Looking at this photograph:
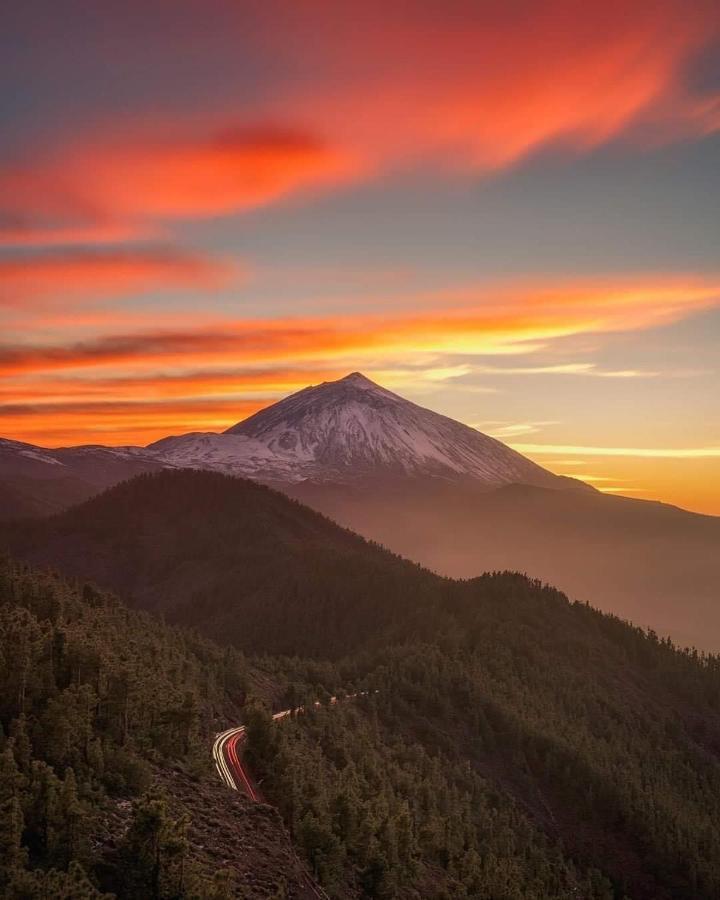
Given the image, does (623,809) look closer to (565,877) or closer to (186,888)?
(565,877)

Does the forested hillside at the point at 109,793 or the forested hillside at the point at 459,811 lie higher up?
the forested hillside at the point at 109,793

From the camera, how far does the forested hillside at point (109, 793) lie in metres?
55.6

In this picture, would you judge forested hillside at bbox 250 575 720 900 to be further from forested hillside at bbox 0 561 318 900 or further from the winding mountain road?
forested hillside at bbox 0 561 318 900

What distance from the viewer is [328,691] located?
644 feet

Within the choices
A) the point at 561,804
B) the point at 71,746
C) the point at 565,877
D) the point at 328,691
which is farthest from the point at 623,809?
the point at 71,746

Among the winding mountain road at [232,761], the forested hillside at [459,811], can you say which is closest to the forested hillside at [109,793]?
the winding mountain road at [232,761]

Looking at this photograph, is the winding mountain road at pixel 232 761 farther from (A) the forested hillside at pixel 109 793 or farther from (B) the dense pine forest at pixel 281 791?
(A) the forested hillside at pixel 109 793

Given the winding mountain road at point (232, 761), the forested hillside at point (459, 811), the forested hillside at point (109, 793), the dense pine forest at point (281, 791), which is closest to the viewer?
the forested hillside at point (109, 793)

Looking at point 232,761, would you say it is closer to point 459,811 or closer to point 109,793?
point 109,793

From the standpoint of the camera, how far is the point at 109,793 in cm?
6844

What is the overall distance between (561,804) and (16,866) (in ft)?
508

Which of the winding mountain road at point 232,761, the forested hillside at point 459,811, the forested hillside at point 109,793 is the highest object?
the forested hillside at point 109,793

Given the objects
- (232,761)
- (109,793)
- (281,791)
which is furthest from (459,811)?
(109,793)

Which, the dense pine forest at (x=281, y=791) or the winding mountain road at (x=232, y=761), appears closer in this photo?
the dense pine forest at (x=281, y=791)
